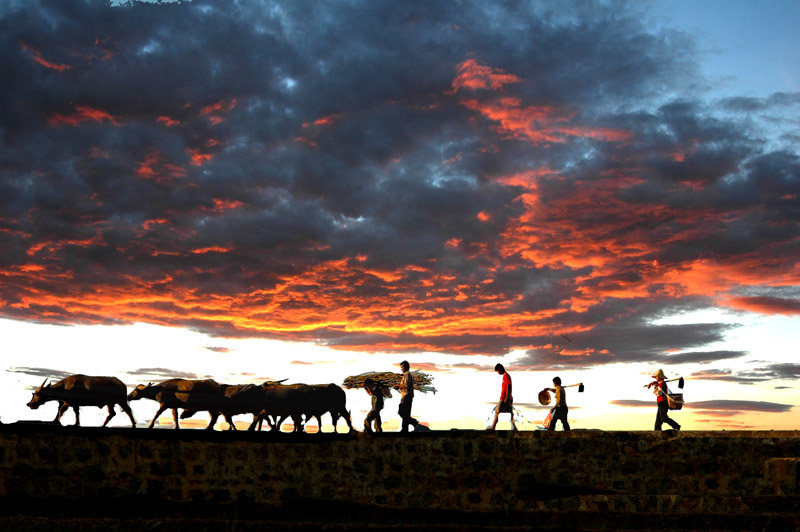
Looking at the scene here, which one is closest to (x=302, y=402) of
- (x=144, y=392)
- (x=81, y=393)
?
(x=144, y=392)

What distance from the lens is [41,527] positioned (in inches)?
450

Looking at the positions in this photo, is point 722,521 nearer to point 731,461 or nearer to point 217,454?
point 731,461

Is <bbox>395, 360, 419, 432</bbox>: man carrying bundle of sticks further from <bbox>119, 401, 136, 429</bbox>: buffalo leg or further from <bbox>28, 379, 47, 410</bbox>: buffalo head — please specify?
<bbox>28, 379, 47, 410</bbox>: buffalo head

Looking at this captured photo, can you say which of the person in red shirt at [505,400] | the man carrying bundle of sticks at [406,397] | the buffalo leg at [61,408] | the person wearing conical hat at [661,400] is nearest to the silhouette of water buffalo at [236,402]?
the buffalo leg at [61,408]

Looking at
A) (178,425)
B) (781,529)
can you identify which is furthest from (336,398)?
(781,529)

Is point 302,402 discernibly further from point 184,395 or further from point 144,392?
point 144,392

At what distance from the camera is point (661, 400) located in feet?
60.6

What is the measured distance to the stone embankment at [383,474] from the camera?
1469cm

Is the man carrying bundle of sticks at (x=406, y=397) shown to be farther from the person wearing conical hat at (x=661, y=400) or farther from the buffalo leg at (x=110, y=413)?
the buffalo leg at (x=110, y=413)

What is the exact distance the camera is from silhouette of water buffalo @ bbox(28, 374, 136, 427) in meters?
22.3

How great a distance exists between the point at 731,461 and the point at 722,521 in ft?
9.61

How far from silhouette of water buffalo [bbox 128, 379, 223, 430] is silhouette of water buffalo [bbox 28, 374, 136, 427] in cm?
93

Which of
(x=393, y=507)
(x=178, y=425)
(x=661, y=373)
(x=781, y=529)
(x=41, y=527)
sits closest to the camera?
(x=41, y=527)

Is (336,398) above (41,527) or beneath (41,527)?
above
